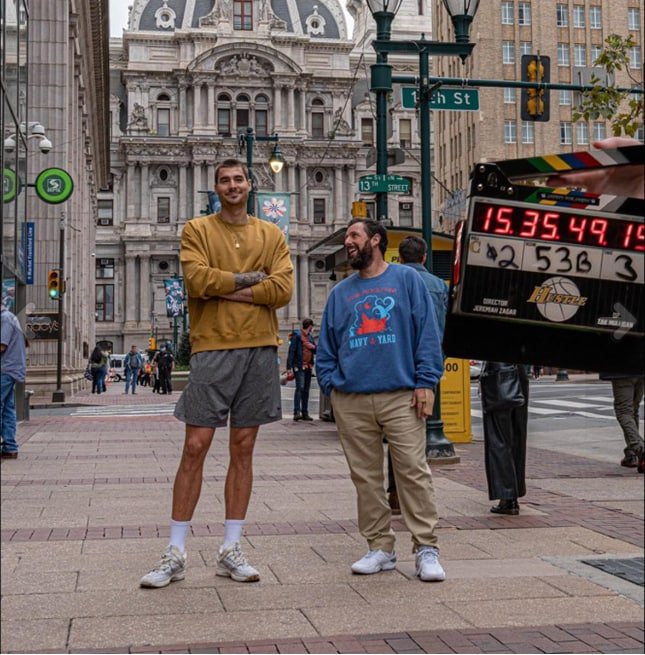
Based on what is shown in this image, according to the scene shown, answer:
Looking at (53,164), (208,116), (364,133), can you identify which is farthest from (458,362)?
(364,133)

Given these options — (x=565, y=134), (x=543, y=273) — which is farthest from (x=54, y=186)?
(x=565, y=134)

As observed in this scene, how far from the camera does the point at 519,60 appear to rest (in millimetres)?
45219

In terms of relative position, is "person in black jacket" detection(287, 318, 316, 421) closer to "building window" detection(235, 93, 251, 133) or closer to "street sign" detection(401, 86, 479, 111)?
"street sign" detection(401, 86, 479, 111)

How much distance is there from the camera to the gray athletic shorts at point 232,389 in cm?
548

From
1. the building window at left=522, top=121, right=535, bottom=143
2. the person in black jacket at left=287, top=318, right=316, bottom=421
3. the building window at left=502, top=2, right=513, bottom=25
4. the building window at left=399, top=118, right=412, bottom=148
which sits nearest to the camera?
the person in black jacket at left=287, top=318, right=316, bottom=421

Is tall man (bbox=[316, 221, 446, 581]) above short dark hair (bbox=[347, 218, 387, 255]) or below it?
below

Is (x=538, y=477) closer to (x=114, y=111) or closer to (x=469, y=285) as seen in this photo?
(x=469, y=285)

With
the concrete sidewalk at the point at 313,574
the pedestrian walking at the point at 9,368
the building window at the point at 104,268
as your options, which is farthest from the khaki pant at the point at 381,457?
the building window at the point at 104,268

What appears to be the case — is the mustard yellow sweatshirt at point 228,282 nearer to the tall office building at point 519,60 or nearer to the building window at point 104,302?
the tall office building at point 519,60

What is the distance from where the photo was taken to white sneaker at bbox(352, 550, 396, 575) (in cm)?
554

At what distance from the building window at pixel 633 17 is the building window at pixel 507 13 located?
5265 mm

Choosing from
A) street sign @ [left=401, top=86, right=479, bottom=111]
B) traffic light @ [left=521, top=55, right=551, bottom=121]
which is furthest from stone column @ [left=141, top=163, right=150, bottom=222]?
street sign @ [left=401, top=86, right=479, bottom=111]

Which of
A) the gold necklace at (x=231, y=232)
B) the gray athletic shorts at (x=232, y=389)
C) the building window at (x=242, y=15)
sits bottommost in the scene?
the gray athletic shorts at (x=232, y=389)

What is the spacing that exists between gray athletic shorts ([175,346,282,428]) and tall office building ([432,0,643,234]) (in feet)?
116
